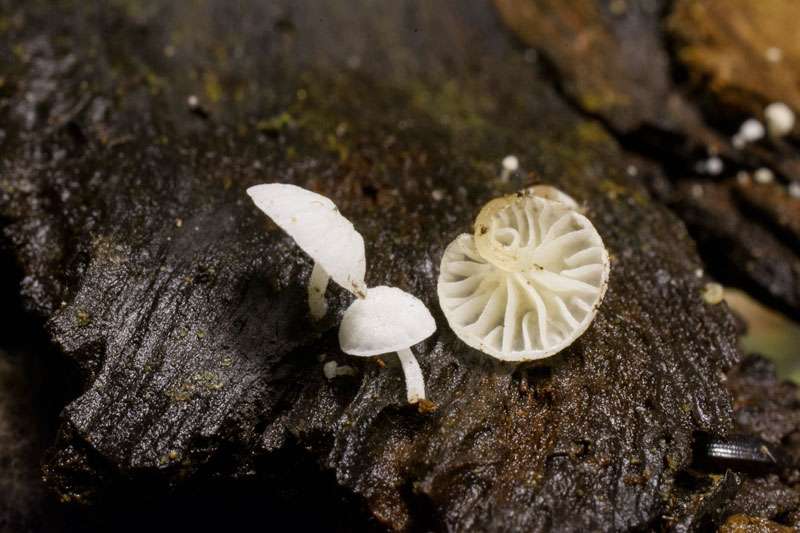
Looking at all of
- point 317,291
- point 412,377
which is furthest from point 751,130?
point 317,291

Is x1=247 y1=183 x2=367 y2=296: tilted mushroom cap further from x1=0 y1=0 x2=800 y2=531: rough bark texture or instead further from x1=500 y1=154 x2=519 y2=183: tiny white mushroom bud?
x1=500 y1=154 x2=519 y2=183: tiny white mushroom bud

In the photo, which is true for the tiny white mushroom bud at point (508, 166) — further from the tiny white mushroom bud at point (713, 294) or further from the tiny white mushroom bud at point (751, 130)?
the tiny white mushroom bud at point (751, 130)

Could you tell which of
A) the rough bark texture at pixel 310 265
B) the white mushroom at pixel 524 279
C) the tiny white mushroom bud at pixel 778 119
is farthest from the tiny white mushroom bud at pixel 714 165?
the white mushroom at pixel 524 279

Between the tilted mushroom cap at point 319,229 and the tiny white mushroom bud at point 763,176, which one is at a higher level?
the tiny white mushroom bud at point 763,176

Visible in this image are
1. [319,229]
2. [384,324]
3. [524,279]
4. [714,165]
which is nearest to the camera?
[319,229]

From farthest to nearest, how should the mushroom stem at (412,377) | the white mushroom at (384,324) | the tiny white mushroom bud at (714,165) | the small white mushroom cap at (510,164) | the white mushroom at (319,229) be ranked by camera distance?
1. the tiny white mushroom bud at (714,165)
2. the small white mushroom cap at (510,164)
3. the mushroom stem at (412,377)
4. the white mushroom at (384,324)
5. the white mushroom at (319,229)

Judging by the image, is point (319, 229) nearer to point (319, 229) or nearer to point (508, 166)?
point (319, 229)
